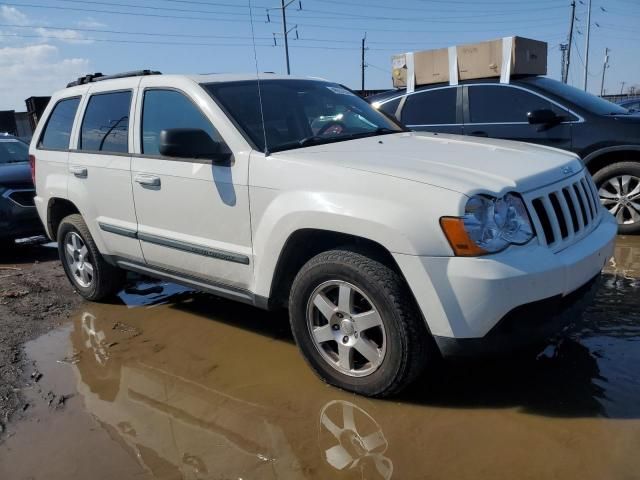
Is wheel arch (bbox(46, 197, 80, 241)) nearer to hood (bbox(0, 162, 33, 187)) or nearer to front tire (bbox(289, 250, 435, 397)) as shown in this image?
hood (bbox(0, 162, 33, 187))

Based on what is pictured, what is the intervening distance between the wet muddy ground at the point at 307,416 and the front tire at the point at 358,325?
164 mm

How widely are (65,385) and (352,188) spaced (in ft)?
7.39

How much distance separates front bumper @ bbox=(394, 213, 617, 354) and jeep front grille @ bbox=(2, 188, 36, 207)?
6.28 m

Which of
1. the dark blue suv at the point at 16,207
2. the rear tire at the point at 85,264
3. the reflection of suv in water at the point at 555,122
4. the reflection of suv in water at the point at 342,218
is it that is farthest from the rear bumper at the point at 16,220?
the reflection of suv in water at the point at 555,122

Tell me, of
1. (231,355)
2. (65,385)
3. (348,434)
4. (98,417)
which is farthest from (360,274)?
(65,385)

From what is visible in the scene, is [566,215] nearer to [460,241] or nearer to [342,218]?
[460,241]

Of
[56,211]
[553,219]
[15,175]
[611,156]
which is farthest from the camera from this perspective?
[15,175]

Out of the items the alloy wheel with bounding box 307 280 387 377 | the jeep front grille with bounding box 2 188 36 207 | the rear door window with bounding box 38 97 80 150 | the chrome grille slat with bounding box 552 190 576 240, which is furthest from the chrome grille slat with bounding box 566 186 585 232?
the jeep front grille with bounding box 2 188 36 207

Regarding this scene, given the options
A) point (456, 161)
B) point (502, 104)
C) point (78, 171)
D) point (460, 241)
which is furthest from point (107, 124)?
point (502, 104)

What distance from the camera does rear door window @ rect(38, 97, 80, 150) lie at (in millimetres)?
5051

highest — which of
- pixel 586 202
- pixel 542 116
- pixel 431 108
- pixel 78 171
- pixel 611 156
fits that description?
pixel 431 108

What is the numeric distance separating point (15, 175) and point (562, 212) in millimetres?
7002

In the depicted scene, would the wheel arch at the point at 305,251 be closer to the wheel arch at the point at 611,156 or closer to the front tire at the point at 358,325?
the front tire at the point at 358,325

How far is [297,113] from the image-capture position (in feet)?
13.0
